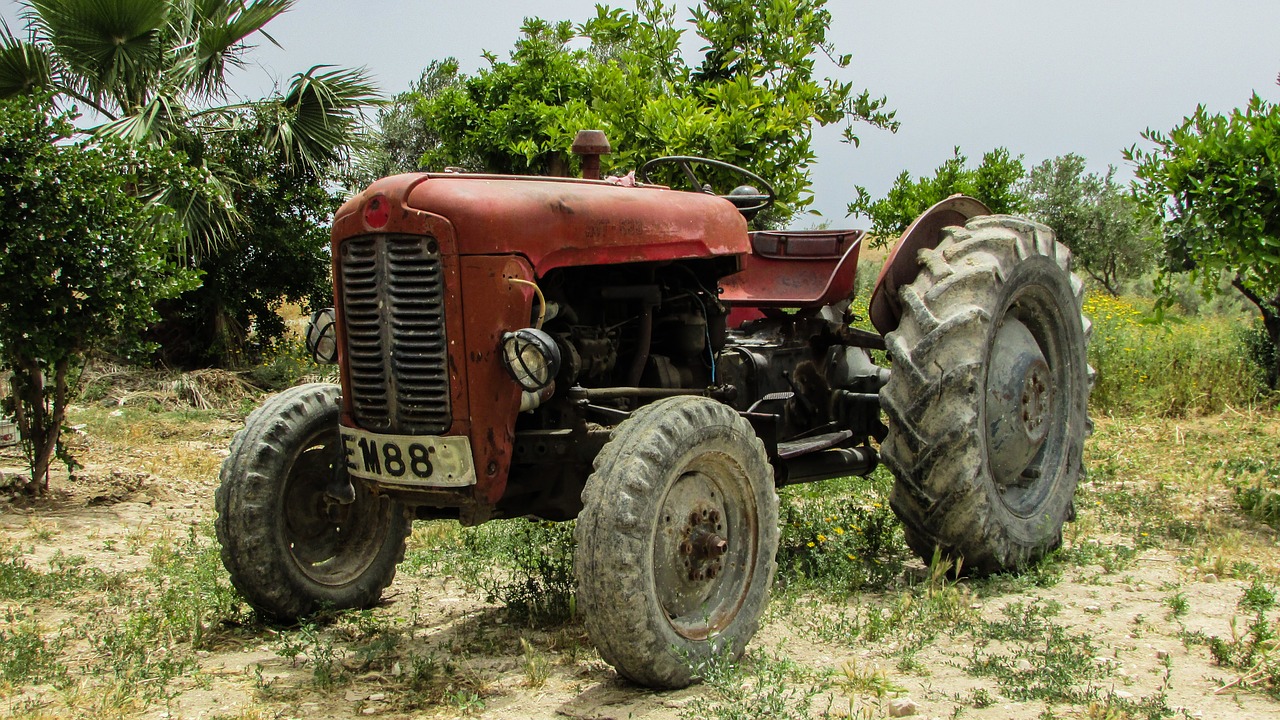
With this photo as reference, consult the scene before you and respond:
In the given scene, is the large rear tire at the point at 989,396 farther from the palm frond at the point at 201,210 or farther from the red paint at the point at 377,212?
the palm frond at the point at 201,210

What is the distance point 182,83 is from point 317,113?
1.52m

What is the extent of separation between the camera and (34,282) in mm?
7879

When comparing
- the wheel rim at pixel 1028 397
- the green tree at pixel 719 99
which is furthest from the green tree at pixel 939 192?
the wheel rim at pixel 1028 397

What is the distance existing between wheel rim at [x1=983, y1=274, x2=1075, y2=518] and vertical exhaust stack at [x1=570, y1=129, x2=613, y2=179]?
2027mm

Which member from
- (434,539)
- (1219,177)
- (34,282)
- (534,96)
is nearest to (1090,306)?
(534,96)

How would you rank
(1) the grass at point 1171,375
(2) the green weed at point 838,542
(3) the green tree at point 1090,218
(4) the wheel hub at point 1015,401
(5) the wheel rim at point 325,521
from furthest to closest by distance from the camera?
(3) the green tree at point 1090,218 → (1) the grass at point 1171,375 → (4) the wheel hub at point 1015,401 → (2) the green weed at point 838,542 → (5) the wheel rim at point 325,521

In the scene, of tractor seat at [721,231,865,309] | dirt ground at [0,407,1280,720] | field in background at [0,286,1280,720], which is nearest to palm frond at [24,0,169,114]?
field in background at [0,286,1280,720]

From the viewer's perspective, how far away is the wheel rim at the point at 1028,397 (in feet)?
Result: 18.6

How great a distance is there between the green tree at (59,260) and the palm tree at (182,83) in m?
2.39

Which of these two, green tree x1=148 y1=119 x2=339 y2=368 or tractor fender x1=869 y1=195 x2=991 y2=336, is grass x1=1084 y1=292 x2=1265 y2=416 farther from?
green tree x1=148 y1=119 x2=339 y2=368

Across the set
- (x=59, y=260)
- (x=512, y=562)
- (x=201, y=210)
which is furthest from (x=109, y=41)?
(x=512, y=562)

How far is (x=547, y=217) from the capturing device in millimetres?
4312

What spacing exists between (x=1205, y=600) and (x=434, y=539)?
404 cm

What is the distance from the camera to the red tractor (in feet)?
13.5
